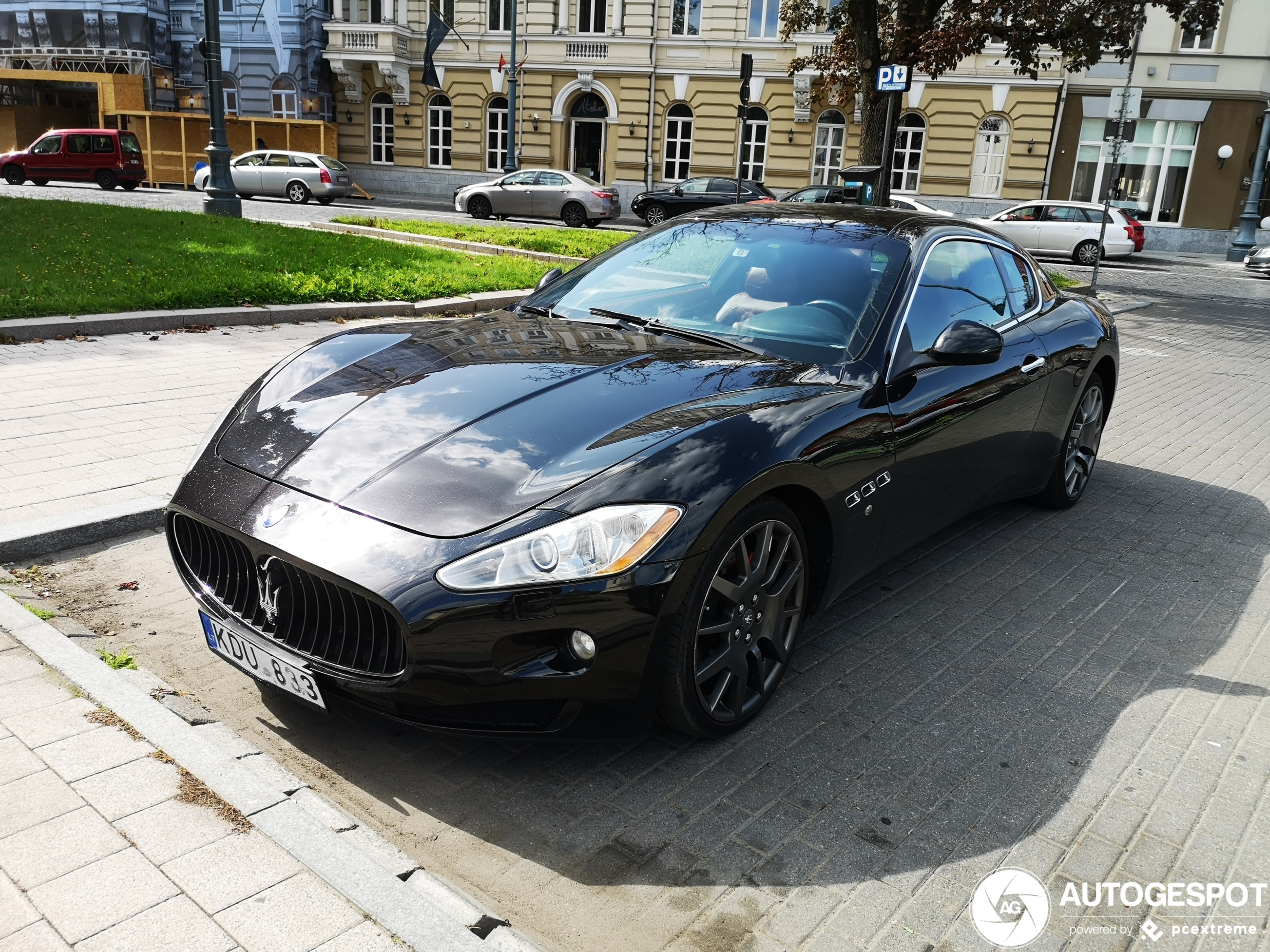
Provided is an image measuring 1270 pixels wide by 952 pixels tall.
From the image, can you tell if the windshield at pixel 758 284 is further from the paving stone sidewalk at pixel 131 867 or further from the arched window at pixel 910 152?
the arched window at pixel 910 152

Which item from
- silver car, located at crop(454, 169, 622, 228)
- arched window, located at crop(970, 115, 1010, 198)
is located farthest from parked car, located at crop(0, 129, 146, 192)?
arched window, located at crop(970, 115, 1010, 198)

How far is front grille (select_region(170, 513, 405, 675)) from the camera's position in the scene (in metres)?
2.71

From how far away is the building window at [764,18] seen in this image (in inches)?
1359

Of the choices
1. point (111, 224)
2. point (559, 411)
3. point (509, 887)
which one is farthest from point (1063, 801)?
point (111, 224)

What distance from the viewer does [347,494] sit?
2879 millimetres

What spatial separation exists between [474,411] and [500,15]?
37.4 m

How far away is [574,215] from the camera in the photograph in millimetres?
26797

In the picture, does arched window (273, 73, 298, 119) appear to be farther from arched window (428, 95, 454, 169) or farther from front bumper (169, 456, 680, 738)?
front bumper (169, 456, 680, 738)

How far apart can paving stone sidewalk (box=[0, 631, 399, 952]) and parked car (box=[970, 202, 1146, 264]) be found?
2554 centimetres

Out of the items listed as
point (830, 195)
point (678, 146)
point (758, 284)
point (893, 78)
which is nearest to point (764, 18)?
point (678, 146)

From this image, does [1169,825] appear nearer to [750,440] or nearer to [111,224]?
[750,440]

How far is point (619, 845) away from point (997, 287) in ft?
11.2

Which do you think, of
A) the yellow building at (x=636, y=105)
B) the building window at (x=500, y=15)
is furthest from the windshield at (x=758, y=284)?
the building window at (x=500, y=15)

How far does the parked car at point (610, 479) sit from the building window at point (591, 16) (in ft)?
114
